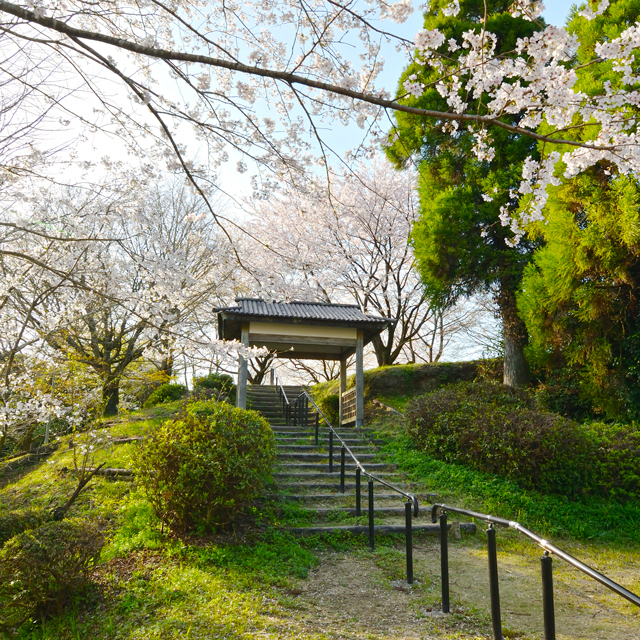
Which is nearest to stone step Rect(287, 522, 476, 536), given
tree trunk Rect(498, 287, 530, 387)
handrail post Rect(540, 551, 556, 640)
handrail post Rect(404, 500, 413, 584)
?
handrail post Rect(404, 500, 413, 584)

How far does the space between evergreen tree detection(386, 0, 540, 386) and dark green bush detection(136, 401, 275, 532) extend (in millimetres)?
7329

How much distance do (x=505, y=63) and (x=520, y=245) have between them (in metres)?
8.38

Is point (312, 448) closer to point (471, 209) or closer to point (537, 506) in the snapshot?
point (537, 506)

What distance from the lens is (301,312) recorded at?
1203 centimetres

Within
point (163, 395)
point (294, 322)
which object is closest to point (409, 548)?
point (294, 322)

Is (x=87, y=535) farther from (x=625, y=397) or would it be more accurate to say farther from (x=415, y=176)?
(x=415, y=176)

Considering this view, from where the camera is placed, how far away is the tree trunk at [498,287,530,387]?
10.7m

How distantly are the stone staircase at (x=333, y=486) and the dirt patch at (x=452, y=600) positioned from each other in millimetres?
713

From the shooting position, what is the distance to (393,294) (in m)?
16.5

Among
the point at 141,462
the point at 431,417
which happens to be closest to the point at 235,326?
the point at 431,417

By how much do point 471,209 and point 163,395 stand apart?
10.2m

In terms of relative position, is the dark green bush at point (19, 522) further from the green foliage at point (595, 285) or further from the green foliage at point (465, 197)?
the green foliage at point (465, 197)

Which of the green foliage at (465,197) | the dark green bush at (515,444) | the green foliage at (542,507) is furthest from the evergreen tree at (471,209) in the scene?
the green foliage at (542,507)

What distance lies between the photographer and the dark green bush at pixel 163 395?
14539 millimetres
